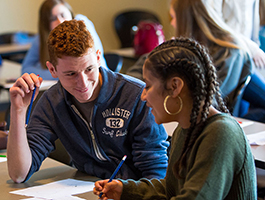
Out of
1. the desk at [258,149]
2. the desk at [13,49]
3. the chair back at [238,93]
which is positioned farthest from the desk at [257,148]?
the desk at [13,49]

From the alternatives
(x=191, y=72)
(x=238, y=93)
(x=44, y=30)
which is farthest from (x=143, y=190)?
(x=44, y=30)

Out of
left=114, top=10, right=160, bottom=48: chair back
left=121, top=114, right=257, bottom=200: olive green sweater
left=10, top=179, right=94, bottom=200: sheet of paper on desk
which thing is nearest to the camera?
left=121, top=114, right=257, bottom=200: olive green sweater

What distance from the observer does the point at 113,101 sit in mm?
1360

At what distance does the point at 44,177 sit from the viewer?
1.37 m

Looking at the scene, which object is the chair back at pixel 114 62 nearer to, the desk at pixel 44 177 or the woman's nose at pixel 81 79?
the desk at pixel 44 177

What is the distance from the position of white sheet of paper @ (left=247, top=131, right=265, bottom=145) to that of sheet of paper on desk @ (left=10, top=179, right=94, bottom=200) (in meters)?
0.75

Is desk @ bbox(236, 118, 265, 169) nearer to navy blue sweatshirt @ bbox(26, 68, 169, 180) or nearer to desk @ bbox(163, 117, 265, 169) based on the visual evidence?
desk @ bbox(163, 117, 265, 169)

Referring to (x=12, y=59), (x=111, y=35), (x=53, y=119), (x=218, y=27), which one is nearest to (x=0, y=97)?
(x=12, y=59)

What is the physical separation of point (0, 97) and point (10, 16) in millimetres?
1595

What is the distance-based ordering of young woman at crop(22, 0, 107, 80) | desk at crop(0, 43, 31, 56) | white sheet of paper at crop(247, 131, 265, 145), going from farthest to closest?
desk at crop(0, 43, 31, 56), young woman at crop(22, 0, 107, 80), white sheet of paper at crop(247, 131, 265, 145)

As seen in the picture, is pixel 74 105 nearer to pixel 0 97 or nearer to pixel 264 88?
pixel 264 88

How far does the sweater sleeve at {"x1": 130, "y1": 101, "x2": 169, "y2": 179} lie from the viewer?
129 centimetres

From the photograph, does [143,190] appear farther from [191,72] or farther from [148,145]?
[191,72]

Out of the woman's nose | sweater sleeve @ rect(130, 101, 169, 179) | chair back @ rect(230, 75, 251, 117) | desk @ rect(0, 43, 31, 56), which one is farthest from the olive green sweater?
desk @ rect(0, 43, 31, 56)
